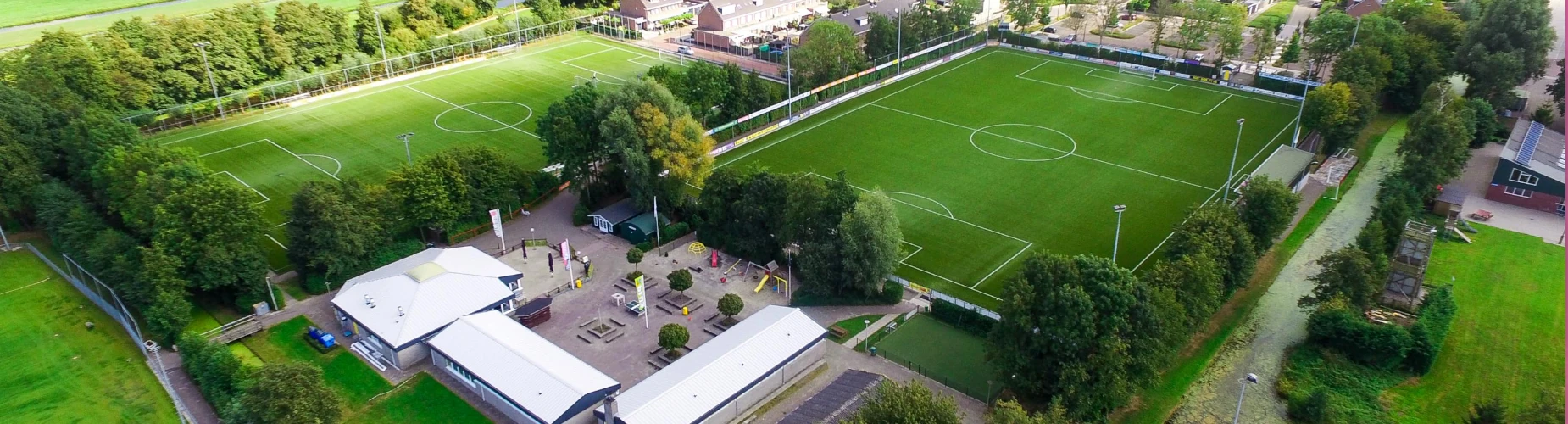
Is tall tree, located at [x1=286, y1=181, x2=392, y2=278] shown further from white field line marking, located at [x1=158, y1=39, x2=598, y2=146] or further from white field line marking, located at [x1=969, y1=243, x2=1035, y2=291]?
white field line marking, located at [x1=969, y1=243, x2=1035, y2=291]

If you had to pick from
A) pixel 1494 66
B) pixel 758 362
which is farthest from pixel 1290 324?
pixel 1494 66

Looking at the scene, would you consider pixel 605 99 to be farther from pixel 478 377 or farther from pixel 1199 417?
pixel 1199 417

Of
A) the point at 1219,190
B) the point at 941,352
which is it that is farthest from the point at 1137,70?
the point at 941,352

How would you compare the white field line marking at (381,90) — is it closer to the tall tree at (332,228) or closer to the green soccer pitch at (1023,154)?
the tall tree at (332,228)

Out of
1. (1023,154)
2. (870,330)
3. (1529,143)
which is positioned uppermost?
(1529,143)

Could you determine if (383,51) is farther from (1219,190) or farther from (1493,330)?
(1493,330)
